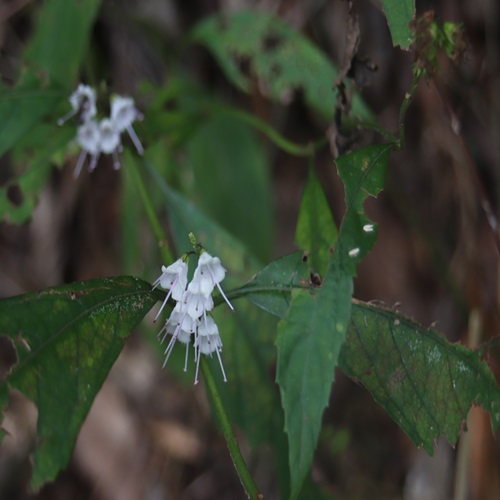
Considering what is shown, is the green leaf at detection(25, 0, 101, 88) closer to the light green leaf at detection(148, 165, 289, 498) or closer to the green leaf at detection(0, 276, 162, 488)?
the light green leaf at detection(148, 165, 289, 498)

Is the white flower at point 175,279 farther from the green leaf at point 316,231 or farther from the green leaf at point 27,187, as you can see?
the green leaf at point 27,187

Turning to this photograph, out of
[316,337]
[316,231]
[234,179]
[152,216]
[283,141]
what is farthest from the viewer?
[234,179]

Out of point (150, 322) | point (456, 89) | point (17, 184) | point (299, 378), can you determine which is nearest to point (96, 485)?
point (150, 322)

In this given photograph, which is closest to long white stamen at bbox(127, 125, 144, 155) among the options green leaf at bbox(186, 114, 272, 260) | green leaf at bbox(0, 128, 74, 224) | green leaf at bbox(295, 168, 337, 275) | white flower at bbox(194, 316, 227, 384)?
green leaf at bbox(0, 128, 74, 224)

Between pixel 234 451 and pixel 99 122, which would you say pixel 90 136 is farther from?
pixel 234 451

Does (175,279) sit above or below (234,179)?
below

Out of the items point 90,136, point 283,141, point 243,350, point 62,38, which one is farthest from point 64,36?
point 243,350
